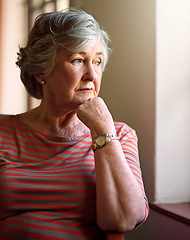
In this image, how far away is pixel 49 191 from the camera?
127 centimetres

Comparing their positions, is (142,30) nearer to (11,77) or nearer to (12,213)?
(12,213)

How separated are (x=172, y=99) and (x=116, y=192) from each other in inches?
27.6

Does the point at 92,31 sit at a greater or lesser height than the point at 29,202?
greater

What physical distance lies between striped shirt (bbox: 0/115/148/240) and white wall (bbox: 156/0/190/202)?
35cm

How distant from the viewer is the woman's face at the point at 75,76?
1.42m

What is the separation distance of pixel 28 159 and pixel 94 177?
278mm

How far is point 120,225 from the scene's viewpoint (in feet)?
3.85

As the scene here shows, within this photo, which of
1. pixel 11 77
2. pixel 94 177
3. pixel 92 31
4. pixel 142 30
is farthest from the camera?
pixel 11 77

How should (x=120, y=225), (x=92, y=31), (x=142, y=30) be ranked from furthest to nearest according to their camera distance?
(x=142, y=30) → (x=92, y=31) → (x=120, y=225)

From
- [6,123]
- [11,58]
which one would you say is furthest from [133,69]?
[11,58]

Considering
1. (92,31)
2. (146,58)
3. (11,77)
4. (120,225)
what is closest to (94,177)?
(120,225)

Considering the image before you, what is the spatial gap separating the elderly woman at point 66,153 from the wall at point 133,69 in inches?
11.7

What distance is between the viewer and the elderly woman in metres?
1.22

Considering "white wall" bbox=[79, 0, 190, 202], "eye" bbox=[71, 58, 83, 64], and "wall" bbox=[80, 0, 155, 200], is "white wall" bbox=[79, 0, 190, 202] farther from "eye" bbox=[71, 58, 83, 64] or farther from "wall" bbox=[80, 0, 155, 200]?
"eye" bbox=[71, 58, 83, 64]
